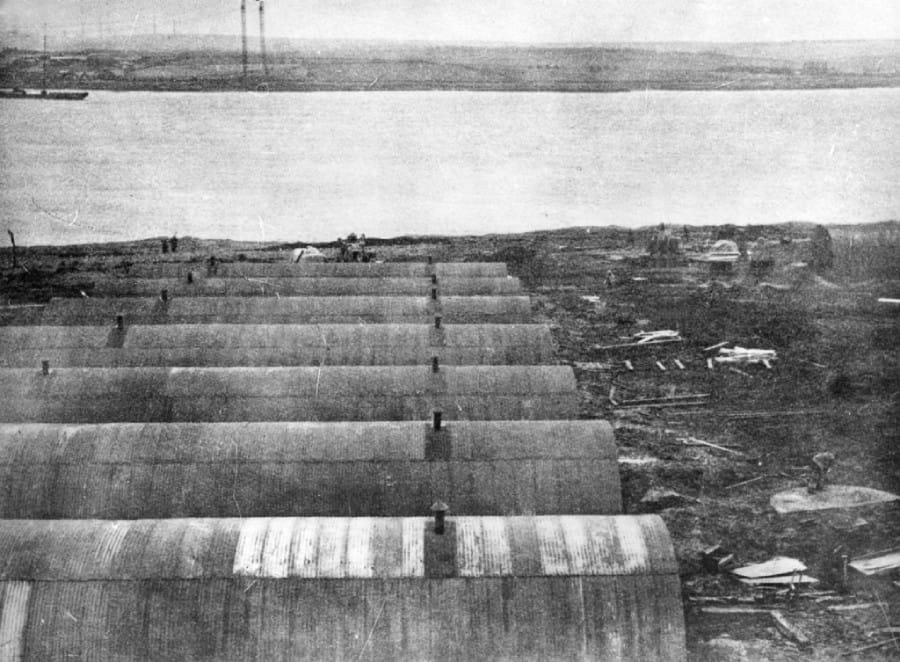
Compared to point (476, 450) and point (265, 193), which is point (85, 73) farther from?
point (476, 450)

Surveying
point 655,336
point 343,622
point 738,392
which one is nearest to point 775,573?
point 343,622

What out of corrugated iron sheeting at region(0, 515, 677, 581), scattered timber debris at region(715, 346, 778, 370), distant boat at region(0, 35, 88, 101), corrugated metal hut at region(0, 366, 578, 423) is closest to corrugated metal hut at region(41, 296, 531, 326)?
corrugated metal hut at region(0, 366, 578, 423)

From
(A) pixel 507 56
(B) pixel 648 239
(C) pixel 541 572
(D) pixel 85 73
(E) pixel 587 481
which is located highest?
(A) pixel 507 56

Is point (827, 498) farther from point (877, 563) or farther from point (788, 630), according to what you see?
point (788, 630)

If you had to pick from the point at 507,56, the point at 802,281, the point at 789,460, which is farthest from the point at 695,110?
the point at 789,460

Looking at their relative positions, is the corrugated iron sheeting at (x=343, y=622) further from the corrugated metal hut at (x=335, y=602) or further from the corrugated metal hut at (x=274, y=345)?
the corrugated metal hut at (x=274, y=345)

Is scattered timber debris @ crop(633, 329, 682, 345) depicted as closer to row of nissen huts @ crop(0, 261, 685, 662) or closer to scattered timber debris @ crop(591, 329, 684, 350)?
scattered timber debris @ crop(591, 329, 684, 350)
